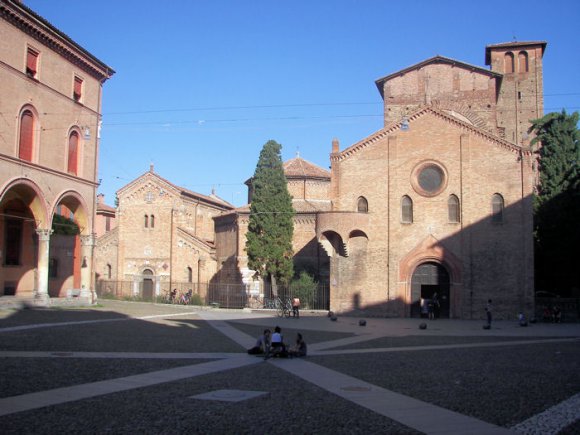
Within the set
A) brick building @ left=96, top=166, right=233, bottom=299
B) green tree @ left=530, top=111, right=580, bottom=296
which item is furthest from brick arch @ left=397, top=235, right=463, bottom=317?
brick building @ left=96, top=166, right=233, bottom=299

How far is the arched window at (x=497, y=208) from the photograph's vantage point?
31094 mm

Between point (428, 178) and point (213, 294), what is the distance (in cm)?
1753

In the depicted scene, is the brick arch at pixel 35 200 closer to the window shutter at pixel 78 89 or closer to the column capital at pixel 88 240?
the column capital at pixel 88 240

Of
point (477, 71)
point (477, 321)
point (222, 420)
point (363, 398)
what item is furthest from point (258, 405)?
point (477, 71)

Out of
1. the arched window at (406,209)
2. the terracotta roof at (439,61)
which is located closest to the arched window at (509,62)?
the terracotta roof at (439,61)

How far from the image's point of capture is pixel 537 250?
123ft

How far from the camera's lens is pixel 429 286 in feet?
105

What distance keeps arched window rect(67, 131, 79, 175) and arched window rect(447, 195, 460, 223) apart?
2018cm

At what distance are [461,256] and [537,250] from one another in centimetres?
929

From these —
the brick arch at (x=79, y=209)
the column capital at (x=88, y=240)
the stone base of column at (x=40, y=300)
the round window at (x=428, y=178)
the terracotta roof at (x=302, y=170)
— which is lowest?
the stone base of column at (x=40, y=300)

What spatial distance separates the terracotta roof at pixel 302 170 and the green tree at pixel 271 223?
17.7 ft

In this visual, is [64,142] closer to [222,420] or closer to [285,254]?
[285,254]

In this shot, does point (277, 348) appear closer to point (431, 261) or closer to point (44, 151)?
point (44, 151)

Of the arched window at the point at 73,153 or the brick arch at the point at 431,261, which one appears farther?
the brick arch at the point at 431,261
